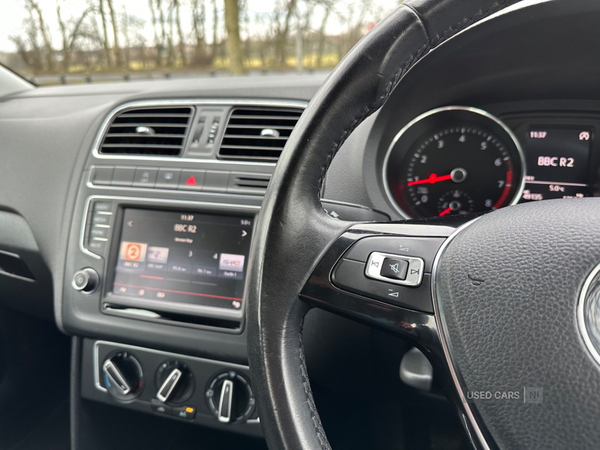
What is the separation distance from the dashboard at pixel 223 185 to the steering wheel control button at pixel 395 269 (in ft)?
1.23

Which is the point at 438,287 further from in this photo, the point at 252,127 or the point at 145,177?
the point at 145,177

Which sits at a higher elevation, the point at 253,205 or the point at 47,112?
the point at 47,112

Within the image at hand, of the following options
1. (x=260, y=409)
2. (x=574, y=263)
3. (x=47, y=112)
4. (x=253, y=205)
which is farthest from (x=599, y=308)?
(x=47, y=112)

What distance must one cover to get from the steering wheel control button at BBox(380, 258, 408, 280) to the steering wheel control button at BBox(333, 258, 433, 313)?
0.01 meters

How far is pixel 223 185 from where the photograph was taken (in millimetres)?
1331

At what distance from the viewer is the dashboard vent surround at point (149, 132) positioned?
1462mm

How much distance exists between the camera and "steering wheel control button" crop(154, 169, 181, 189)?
4.53 ft

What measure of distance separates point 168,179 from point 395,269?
825 mm

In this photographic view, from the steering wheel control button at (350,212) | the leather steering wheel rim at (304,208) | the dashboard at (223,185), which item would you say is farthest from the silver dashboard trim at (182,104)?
the leather steering wheel rim at (304,208)

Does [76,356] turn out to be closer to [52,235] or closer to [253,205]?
[52,235]

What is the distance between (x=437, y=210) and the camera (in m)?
1.46

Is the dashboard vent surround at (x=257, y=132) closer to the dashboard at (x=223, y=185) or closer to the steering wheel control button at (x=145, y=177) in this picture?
the dashboard at (x=223, y=185)

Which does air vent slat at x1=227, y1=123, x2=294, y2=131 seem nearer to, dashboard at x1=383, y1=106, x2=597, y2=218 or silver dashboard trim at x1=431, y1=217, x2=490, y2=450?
dashboard at x1=383, y1=106, x2=597, y2=218

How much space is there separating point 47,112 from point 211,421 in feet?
3.89
